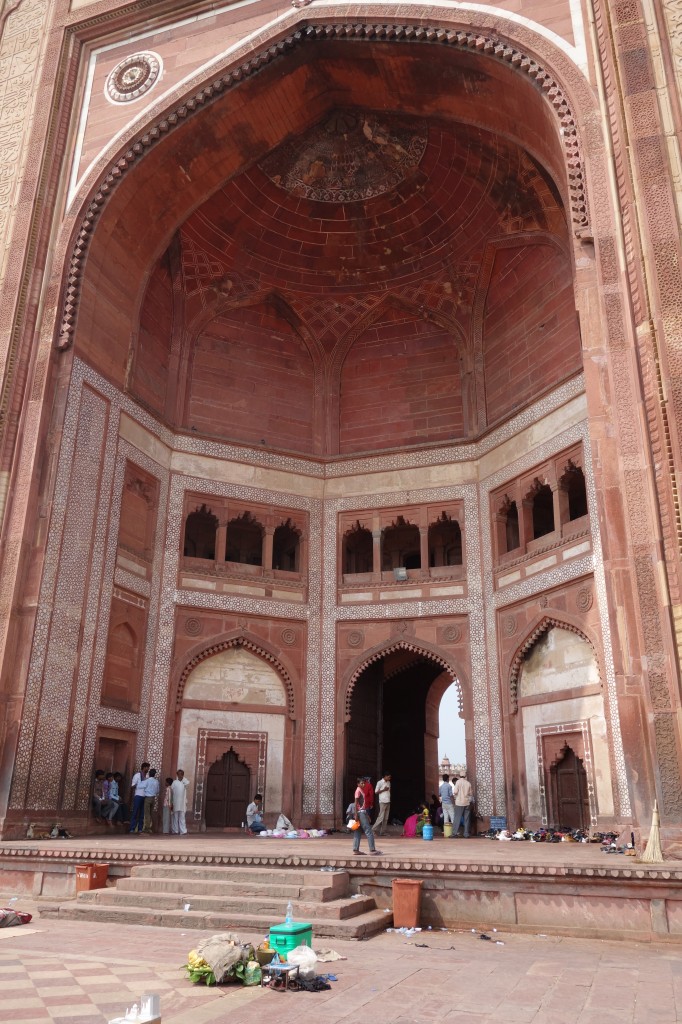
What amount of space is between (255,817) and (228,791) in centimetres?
77

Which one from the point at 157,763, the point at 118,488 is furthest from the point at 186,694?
the point at 118,488

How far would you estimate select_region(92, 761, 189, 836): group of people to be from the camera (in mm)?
10875

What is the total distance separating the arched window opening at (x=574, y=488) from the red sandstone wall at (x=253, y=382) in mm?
4771

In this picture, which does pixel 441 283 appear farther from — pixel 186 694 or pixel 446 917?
pixel 446 917

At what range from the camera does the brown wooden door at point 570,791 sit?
1075 cm

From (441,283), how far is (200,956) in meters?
12.7

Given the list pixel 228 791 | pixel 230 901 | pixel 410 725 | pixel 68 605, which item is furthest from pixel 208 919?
pixel 410 725

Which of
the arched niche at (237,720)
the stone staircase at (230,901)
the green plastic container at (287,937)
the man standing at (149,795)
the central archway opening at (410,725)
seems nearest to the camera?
the green plastic container at (287,937)

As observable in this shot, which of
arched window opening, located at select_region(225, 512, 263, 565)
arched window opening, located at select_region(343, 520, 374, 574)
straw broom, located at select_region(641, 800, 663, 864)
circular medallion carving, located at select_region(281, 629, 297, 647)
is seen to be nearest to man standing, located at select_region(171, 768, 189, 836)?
circular medallion carving, located at select_region(281, 629, 297, 647)

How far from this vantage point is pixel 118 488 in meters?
12.2

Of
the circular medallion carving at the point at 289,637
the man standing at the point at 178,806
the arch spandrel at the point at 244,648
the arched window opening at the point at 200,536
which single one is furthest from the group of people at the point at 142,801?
the arched window opening at the point at 200,536

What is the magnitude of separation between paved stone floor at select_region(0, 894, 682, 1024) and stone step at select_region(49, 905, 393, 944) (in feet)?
0.44

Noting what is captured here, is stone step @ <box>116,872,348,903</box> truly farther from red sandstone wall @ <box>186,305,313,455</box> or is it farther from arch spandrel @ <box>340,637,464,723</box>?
red sandstone wall @ <box>186,305,313,455</box>

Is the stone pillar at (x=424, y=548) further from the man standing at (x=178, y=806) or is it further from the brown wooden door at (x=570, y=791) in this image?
the man standing at (x=178, y=806)
